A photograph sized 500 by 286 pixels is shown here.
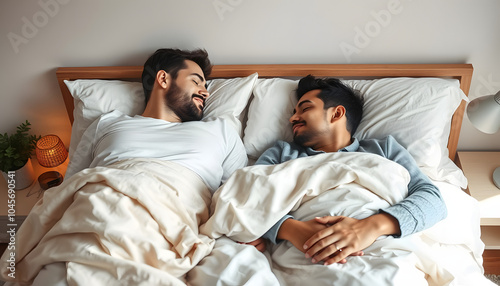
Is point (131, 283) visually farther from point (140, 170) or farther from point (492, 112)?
point (492, 112)

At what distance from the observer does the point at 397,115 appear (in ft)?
5.95

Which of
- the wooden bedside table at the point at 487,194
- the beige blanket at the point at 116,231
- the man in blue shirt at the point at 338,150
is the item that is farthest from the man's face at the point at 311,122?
the wooden bedside table at the point at 487,194

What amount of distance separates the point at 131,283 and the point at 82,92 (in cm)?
108

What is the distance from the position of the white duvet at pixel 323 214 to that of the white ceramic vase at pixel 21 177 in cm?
115

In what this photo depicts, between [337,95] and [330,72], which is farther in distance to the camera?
[330,72]

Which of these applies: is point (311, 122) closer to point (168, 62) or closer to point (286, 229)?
point (286, 229)

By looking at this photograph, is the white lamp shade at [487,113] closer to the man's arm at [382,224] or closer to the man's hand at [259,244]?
the man's arm at [382,224]

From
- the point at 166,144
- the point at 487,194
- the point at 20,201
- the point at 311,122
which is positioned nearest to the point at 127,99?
the point at 166,144

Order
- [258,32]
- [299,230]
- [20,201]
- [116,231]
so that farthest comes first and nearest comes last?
[20,201]
[258,32]
[299,230]
[116,231]

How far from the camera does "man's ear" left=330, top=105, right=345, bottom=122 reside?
69.4 inches

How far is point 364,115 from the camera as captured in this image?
188cm

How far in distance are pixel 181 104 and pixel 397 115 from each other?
91 centimetres

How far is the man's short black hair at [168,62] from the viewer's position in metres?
1.88

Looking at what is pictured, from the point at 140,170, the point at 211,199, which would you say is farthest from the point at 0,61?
the point at 211,199
